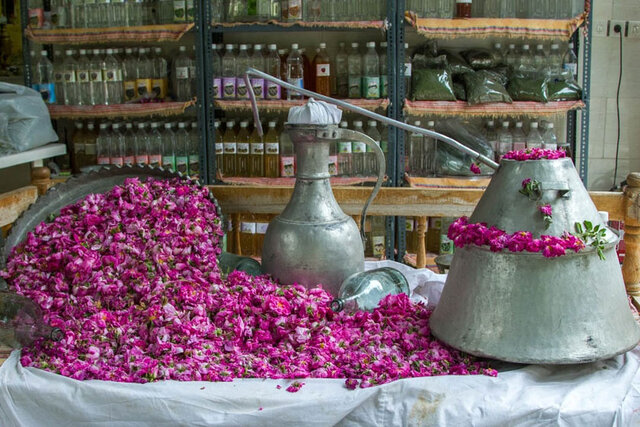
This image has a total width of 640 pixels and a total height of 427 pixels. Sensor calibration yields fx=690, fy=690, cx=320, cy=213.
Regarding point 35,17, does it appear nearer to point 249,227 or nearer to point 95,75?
point 95,75

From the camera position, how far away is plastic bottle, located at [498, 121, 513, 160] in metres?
3.39

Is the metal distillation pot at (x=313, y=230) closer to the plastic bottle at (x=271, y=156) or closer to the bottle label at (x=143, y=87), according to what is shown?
the plastic bottle at (x=271, y=156)

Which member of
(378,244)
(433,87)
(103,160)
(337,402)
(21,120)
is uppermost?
(433,87)

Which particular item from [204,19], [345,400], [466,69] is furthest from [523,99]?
[345,400]

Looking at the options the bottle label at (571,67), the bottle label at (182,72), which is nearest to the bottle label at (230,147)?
the bottle label at (182,72)

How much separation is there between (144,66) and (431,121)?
59.2 inches

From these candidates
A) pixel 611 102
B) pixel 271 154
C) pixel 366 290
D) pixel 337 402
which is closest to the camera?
pixel 337 402

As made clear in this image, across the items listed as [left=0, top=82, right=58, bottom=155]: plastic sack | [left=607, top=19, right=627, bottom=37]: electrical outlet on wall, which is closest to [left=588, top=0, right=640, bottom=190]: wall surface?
[left=607, top=19, right=627, bottom=37]: electrical outlet on wall

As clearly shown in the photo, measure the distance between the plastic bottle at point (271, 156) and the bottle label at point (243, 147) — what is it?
Result: 0.09m

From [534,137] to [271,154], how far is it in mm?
1316

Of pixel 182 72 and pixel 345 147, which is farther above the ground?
pixel 182 72

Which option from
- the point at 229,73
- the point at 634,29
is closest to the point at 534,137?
the point at 634,29

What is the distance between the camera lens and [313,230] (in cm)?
148

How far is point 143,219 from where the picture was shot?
1557 millimetres
